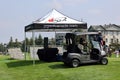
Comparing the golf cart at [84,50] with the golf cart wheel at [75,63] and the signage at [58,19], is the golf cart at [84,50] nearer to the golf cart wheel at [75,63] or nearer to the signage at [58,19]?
the golf cart wheel at [75,63]

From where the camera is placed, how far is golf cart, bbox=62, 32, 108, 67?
19.1 metres

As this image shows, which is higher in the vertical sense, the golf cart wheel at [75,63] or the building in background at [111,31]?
the building in background at [111,31]

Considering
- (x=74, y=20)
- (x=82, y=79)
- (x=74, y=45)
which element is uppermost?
(x=74, y=20)

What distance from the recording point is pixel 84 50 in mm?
19844

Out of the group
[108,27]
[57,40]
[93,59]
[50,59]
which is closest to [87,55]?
[93,59]

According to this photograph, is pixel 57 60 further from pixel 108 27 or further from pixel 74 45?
pixel 108 27

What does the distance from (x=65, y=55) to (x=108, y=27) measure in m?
102

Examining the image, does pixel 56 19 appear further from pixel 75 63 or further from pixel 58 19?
pixel 75 63

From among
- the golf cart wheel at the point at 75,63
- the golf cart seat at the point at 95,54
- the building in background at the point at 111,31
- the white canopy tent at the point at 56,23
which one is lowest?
the golf cart wheel at the point at 75,63

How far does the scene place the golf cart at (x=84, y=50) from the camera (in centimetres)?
1912

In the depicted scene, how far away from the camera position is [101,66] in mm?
18766

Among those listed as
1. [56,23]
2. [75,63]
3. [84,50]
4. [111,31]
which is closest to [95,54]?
[84,50]

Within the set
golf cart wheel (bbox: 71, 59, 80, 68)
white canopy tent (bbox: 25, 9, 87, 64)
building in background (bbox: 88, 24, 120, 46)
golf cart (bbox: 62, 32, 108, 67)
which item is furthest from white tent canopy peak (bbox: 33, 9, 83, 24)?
building in background (bbox: 88, 24, 120, 46)

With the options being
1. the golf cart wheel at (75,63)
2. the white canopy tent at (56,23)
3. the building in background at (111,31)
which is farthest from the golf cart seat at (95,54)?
the building in background at (111,31)
